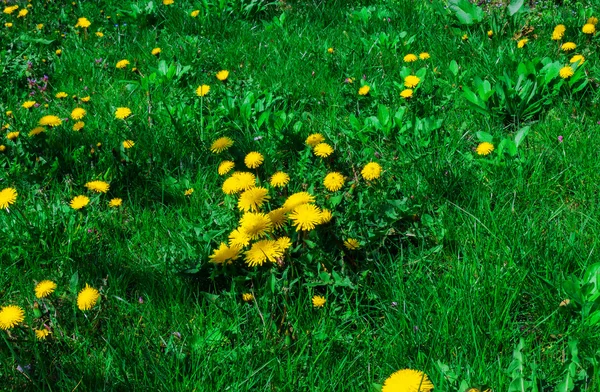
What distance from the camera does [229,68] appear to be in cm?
364

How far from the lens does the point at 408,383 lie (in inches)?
54.5

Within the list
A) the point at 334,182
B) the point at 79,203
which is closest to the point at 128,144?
the point at 79,203

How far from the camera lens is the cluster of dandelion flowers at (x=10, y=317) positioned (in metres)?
1.71

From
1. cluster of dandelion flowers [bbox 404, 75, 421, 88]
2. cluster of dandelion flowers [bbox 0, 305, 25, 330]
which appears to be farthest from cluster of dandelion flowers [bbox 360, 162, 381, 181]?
cluster of dandelion flowers [bbox 0, 305, 25, 330]

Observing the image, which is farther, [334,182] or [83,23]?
[83,23]

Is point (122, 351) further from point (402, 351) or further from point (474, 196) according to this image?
point (474, 196)

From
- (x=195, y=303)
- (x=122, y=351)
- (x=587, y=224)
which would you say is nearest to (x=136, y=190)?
(x=195, y=303)

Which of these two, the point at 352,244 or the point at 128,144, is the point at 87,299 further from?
the point at 128,144

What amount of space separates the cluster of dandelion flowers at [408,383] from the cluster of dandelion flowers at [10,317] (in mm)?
1065

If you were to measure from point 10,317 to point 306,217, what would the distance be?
0.91m

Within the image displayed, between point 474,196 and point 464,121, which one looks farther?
point 464,121

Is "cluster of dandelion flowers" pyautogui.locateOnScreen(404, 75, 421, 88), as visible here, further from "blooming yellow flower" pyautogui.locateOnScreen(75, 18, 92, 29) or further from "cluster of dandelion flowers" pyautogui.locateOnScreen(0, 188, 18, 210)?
"blooming yellow flower" pyautogui.locateOnScreen(75, 18, 92, 29)

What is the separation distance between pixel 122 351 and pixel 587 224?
5.12ft

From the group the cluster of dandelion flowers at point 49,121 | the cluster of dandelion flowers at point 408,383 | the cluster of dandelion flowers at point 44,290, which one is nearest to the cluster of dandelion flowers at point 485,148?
the cluster of dandelion flowers at point 408,383
